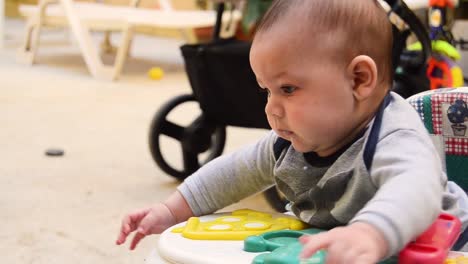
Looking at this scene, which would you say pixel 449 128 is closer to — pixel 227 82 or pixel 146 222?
pixel 146 222

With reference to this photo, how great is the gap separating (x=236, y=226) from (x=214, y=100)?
80 cm

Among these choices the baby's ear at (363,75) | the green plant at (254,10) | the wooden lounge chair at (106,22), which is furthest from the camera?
the green plant at (254,10)

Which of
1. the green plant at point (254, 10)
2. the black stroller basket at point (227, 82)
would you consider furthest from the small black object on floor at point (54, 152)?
the green plant at point (254, 10)

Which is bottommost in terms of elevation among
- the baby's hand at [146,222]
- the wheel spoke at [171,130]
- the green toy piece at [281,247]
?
the wheel spoke at [171,130]

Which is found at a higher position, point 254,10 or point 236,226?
point 236,226

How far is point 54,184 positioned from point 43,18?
76.5 inches

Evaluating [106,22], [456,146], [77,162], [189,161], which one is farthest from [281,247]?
[106,22]

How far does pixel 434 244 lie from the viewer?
2.09 feet

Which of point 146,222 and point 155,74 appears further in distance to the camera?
point 155,74

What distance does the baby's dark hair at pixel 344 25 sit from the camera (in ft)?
2.24

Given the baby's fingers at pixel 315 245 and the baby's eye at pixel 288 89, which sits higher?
the baby's eye at pixel 288 89

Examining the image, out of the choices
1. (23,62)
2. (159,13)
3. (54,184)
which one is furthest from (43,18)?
(54,184)

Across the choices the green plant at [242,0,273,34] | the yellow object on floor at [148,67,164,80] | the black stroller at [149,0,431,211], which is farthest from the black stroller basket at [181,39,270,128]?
the green plant at [242,0,273,34]

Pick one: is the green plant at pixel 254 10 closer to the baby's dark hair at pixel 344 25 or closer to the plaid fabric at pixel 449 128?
the plaid fabric at pixel 449 128
